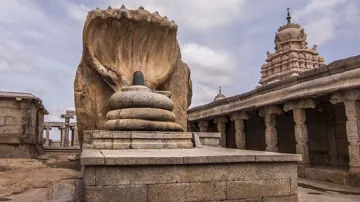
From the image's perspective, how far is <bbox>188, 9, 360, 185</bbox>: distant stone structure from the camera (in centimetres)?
862

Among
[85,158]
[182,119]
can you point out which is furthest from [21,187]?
[182,119]

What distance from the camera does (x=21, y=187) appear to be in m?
6.14

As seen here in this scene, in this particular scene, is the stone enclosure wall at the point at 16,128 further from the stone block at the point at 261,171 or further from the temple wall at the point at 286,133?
the stone block at the point at 261,171

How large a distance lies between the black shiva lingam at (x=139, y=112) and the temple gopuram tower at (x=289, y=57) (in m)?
22.0

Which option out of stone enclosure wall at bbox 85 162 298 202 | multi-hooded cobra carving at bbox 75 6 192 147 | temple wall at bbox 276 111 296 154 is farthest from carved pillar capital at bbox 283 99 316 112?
stone enclosure wall at bbox 85 162 298 202

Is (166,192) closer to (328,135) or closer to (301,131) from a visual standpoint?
(301,131)

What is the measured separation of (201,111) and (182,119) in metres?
9.03

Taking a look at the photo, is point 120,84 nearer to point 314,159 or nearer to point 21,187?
point 21,187

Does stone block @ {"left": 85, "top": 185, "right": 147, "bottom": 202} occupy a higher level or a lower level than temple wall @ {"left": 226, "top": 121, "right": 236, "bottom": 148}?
lower

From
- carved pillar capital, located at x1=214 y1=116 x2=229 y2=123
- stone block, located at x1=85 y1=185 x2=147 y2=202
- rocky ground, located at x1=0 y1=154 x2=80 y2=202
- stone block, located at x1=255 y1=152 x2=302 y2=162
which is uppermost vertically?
carved pillar capital, located at x1=214 y1=116 x2=229 y2=123

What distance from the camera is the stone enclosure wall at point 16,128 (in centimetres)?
1473

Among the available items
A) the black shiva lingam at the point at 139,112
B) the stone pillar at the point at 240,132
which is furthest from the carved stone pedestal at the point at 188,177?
the stone pillar at the point at 240,132

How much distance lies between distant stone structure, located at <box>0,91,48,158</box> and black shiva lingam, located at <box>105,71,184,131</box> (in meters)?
9.58

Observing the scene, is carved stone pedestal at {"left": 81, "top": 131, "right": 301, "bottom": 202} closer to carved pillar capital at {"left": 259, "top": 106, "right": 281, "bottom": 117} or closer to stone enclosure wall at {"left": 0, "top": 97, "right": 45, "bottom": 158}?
carved pillar capital at {"left": 259, "top": 106, "right": 281, "bottom": 117}
